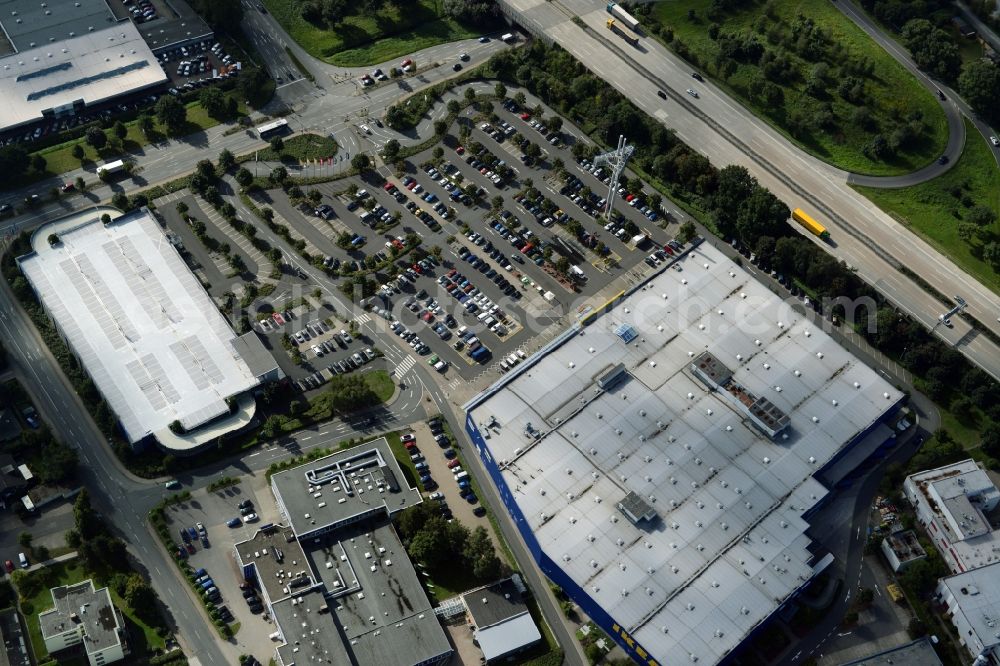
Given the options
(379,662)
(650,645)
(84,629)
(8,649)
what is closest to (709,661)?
(650,645)

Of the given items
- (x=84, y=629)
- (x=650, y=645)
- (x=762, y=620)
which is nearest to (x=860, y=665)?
(x=762, y=620)

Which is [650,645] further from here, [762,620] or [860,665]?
[860,665]

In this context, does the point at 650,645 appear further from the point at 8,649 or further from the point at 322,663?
the point at 8,649

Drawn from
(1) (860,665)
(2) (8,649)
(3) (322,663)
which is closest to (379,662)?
(3) (322,663)

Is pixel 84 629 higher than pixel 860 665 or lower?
higher

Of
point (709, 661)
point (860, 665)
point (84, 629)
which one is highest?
point (84, 629)

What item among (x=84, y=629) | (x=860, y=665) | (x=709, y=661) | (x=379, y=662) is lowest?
(x=860, y=665)

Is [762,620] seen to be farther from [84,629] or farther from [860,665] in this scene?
[84,629]

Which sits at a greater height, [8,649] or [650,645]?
[8,649]
